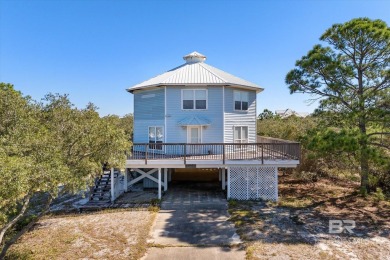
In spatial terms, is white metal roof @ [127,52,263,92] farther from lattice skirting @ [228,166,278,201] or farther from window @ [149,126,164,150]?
lattice skirting @ [228,166,278,201]

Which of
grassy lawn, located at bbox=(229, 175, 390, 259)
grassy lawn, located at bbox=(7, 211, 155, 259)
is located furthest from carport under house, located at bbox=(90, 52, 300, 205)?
grassy lawn, located at bbox=(7, 211, 155, 259)

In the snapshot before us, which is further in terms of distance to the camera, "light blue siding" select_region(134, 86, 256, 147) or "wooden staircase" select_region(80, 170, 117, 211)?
"light blue siding" select_region(134, 86, 256, 147)

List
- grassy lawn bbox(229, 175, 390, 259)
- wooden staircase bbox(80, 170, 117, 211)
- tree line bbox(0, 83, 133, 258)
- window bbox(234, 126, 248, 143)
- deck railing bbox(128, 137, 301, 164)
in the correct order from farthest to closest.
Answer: window bbox(234, 126, 248, 143), deck railing bbox(128, 137, 301, 164), wooden staircase bbox(80, 170, 117, 211), grassy lawn bbox(229, 175, 390, 259), tree line bbox(0, 83, 133, 258)

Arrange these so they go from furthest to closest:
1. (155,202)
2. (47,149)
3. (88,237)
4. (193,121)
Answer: (193,121), (155,202), (88,237), (47,149)

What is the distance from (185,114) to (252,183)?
264 inches

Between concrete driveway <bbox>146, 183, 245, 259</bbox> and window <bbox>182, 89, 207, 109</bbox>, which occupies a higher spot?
window <bbox>182, 89, 207, 109</bbox>

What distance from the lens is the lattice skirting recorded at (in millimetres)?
14344

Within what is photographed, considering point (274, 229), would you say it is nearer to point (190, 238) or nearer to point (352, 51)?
point (190, 238)

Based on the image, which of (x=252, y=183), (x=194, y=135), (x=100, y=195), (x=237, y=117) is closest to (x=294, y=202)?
(x=252, y=183)

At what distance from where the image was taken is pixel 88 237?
10062mm

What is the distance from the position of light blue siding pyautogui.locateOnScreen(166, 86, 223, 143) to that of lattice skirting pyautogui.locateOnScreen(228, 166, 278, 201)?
3879 millimetres

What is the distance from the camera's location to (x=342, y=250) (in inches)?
343

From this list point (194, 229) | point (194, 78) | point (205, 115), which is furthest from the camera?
point (194, 78)

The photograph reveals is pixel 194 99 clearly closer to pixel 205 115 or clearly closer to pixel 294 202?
pixel 205 115
